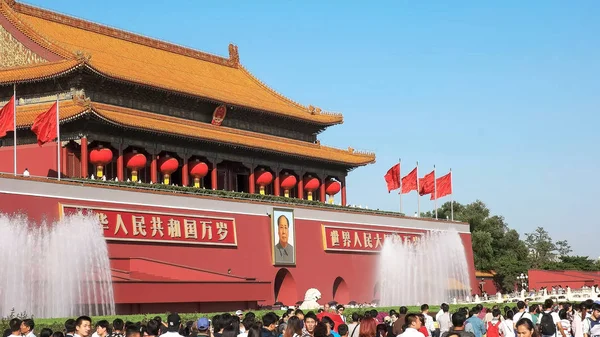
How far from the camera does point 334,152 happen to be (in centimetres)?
4791

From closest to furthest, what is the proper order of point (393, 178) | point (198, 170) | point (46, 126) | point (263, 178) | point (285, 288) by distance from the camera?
point (46, 126)
point (198, 170)
point (285, 288)
point (263, 178)
point (393, 178)

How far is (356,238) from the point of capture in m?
44.1

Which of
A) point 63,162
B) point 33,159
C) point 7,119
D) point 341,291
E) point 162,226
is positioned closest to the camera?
point 7,119

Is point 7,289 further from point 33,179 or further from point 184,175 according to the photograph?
point 184,175

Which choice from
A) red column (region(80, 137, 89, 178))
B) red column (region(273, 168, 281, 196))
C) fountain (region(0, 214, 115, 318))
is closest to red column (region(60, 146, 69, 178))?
red column (region(80, 137, 89, 178))

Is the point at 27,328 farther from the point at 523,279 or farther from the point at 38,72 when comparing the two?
the point at 523,279

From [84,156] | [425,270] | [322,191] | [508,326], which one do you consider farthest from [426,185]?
[508,326]

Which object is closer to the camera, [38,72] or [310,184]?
[38,72]

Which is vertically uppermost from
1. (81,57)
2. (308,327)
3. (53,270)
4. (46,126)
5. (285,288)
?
(81,57)

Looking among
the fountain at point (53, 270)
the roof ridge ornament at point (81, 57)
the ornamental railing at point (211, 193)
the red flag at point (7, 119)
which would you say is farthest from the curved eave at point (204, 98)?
the fountain at point (53, 270)

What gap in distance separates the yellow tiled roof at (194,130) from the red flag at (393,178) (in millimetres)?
1910

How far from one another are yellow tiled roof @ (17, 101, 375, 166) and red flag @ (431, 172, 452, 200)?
10.5 ft

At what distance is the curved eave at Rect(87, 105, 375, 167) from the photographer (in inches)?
1391

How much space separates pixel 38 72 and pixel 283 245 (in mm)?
10740
